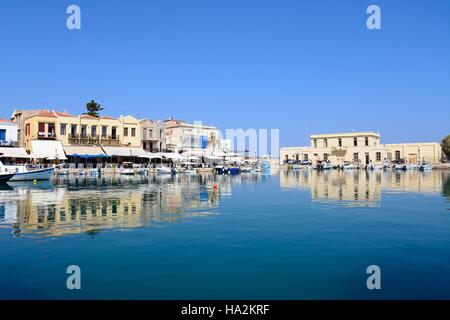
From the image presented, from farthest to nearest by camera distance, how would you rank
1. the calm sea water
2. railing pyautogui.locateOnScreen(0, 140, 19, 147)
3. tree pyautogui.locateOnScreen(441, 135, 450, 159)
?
tree pyautogui.locateOnScreen(441, 135, 450, 159), railing pyautogui.locateOnScreen(0, 140, 19, 147), the calm sea water

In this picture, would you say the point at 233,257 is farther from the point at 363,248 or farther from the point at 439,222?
the point at 439,222

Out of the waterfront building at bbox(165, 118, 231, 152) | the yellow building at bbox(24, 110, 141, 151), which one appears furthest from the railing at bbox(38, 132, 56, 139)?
the waterfront building at bbox(165, 118, 231, 152)

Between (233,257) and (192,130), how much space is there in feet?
236

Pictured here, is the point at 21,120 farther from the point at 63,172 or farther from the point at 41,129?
the point at 63,172

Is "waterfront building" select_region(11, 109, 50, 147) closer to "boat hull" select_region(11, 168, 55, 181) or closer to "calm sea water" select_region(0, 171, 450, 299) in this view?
"boat hull" select_region(11, 168, 55, 181)

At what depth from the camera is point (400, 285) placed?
25.6 feet

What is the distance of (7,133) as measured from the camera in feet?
173

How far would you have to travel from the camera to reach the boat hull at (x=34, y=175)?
126 ft

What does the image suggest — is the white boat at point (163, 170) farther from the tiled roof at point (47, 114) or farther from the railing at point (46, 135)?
the tiled roof at point (47, 114)

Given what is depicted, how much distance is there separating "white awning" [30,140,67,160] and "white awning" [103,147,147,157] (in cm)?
632

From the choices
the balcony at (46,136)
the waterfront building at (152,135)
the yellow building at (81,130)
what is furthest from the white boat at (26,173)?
the waterfront building at (152,135)

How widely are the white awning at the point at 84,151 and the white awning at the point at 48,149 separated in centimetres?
126

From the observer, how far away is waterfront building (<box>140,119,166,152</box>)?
67.3m
